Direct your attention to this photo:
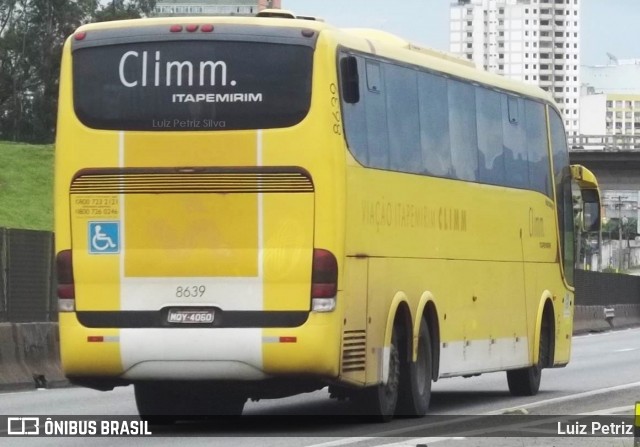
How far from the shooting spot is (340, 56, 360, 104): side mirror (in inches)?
570

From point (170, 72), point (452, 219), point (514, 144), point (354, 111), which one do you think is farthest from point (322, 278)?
point (514, 144)

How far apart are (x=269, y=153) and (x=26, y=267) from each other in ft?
36.6

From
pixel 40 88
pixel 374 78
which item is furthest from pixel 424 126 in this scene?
pixel 40 88

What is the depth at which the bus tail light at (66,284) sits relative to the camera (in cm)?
1441

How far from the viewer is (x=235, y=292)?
46.0 ft

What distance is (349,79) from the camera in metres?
14.6

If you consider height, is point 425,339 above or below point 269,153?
below

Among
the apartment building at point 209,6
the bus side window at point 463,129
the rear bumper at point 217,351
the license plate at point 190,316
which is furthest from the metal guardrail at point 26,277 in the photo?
the apartment building at point 209,6

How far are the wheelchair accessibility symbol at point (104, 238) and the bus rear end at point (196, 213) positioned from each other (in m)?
0.01

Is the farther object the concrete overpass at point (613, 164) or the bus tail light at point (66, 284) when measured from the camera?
the concrete overpass at point (613, 164)

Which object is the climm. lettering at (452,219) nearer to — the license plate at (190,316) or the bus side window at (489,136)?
the bus side window at (489,136)

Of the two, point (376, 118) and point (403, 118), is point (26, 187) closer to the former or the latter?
point (403, 118)

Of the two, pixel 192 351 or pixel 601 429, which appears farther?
pixel 601 429

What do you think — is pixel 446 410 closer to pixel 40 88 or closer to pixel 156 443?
pixel 156 443
